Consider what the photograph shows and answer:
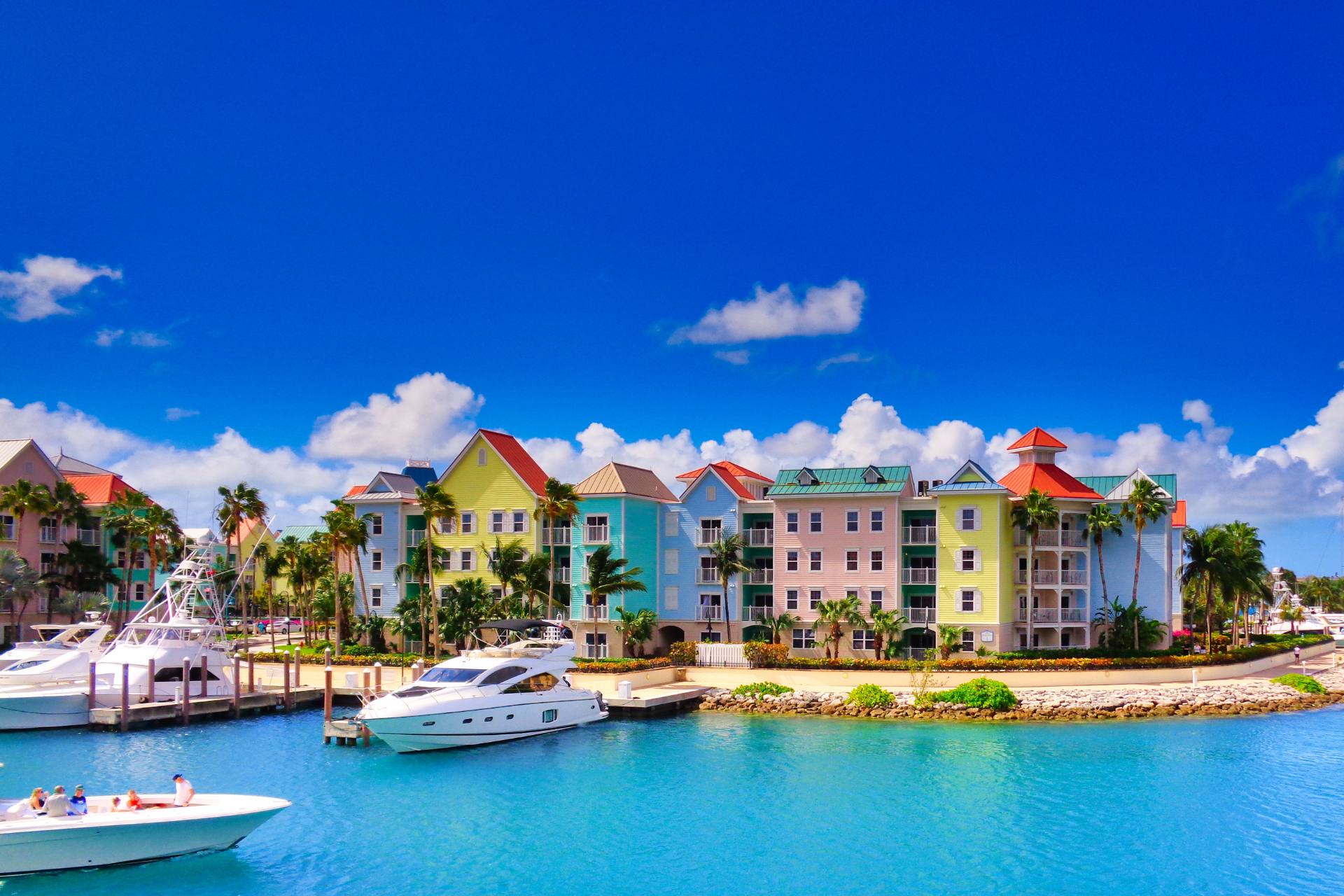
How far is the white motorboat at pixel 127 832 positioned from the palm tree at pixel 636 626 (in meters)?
30.8

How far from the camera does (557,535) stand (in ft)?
200

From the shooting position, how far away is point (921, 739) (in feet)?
129

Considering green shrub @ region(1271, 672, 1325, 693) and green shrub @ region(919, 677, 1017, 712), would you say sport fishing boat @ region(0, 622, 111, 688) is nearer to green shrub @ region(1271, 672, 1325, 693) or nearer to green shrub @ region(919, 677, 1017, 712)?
green shrub @ region(919, 677, 1017, 712)

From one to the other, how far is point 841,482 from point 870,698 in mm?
15760

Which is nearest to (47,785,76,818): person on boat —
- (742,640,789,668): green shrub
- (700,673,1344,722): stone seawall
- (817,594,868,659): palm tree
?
(700,673,1344,722): stone seawall

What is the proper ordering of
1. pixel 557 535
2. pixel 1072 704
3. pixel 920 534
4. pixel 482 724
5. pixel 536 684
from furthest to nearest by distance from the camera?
pixel 557 535 < pixel 920 534 < pixel 1072 704 < pixel 536 684 < pixel 482 724

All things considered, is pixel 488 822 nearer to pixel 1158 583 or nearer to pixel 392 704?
pixel 392 704

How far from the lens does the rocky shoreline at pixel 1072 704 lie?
44.2 m

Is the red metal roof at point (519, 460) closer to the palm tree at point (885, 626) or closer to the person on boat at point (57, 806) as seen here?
the palm tree at point (885, 626)

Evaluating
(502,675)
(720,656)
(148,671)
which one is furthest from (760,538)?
(148,671)

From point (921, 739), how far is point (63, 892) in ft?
94.6

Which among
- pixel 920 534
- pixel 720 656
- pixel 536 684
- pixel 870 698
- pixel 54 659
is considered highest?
pixel 920 534

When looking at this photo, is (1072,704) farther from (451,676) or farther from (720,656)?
(451,676)

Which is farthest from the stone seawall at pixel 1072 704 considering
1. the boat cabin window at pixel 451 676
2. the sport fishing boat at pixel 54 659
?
the sport fishing boat at pixel 54 659
